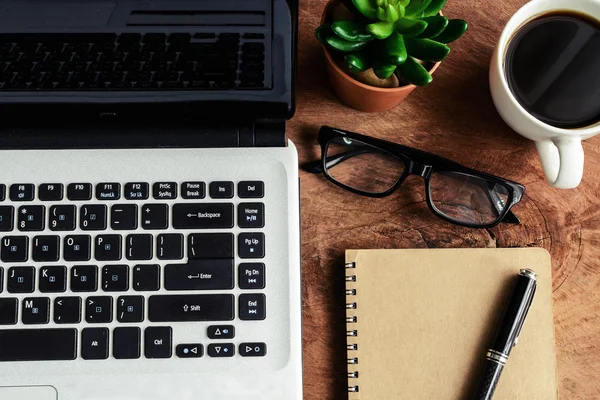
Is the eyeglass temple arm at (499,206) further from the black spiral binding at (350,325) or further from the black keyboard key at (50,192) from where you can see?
the black keyboard key at (50,192)

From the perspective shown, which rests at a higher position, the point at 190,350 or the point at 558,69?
the point at 558,69

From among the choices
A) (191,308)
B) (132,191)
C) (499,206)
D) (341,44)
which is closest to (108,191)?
(132,191)

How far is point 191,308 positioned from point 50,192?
153 millimetres

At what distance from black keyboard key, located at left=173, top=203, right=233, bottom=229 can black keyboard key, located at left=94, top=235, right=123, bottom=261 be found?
50mm

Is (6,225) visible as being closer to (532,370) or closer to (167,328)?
(167,328)

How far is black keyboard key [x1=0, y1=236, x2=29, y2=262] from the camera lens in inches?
20.1

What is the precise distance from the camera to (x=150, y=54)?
0.52 metres

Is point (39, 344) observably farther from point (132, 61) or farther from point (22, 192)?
point (132, 61)

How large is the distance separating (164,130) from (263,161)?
97mm

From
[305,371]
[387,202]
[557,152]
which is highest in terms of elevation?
[557,152]

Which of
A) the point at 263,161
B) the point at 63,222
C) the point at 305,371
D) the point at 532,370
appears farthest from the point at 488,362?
the point at 63,222

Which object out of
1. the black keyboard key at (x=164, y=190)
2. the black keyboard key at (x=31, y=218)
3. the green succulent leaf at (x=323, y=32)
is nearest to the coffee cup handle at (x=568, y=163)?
the green succulent leaf at (x=323, y=32)

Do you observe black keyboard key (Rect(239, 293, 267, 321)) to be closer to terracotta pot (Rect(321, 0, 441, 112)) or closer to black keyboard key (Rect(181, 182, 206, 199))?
black keyboard key (Rect(181, 182, 206, 199))

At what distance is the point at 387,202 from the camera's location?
0.59 metres
